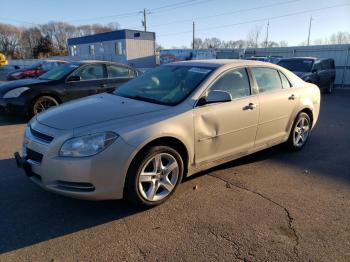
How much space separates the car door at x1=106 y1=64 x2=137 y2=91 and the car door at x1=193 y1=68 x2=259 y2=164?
4929 mm

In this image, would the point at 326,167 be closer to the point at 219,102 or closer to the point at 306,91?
the point at 306,91

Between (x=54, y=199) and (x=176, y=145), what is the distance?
61.8 inches

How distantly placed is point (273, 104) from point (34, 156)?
3331 millimetres

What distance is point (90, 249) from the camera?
9.05 feet

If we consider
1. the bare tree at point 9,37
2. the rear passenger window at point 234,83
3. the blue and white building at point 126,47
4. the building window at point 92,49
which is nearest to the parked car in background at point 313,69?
the rear passenger window at point 234,83

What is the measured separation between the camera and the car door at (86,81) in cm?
790

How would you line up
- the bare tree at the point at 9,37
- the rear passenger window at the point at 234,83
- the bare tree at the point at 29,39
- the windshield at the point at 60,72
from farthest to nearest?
the bare tree at the point at 9,37 → the bare tree at the point at 29,39 → the windshield at the point at 60,72 → the rear passenger window at the point at 234,83

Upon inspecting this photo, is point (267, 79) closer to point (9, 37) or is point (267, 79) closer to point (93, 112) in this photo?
point (93, 112)

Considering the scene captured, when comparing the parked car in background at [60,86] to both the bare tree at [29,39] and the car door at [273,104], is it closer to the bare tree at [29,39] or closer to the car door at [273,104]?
the car door at [273,104]

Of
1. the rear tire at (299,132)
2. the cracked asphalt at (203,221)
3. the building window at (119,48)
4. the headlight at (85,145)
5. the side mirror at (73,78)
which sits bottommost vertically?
the cracked asphalt at (203,221)

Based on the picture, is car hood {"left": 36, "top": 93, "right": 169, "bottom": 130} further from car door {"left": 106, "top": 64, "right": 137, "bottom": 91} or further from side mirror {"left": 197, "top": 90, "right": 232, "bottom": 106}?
car door {"left": 106, "top": 64, "right": 137, "bottom": 91}

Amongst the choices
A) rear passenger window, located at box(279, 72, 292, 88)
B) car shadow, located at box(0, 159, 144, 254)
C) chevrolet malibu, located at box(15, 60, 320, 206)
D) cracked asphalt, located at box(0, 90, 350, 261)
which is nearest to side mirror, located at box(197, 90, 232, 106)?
chevrolet malibu, located at box(15, 60, 320, 206)

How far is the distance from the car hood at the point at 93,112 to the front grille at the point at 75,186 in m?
0.55

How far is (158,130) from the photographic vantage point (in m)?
3.28
